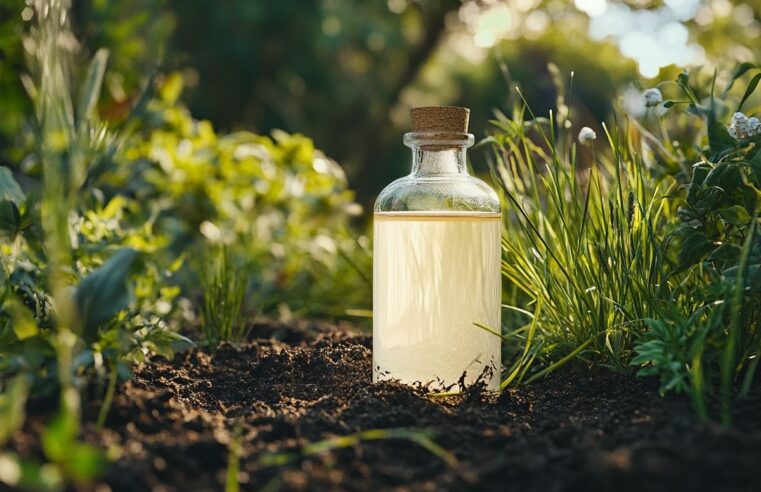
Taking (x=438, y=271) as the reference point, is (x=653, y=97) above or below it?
above

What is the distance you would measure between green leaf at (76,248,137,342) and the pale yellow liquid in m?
0.57

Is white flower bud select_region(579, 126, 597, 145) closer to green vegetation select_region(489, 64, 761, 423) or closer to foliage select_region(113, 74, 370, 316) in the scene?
green vegetation select_region(489, 64, 761, 423)

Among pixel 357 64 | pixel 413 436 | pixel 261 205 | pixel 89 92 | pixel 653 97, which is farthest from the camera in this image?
pixel 357 64

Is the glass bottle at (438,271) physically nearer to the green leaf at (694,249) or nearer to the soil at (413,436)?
the soil at (413,436)

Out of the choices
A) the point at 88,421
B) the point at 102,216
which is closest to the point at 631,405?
the point at 88,421

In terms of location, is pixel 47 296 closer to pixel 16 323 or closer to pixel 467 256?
pixel 16 323

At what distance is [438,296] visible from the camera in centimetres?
153

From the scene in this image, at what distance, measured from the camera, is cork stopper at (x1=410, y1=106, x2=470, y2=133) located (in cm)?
156

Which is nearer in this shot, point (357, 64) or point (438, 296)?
point (438, 296)

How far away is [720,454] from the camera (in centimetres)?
95

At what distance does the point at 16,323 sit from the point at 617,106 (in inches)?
59.1

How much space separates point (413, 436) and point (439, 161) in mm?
748

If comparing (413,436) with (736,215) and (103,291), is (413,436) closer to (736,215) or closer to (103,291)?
(103,291)

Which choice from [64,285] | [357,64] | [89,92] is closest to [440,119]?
[89,92]
